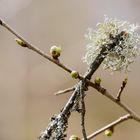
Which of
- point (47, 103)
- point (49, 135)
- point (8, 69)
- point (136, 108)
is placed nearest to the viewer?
point (49, 135)

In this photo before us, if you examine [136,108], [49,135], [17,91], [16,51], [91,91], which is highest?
[16,51]

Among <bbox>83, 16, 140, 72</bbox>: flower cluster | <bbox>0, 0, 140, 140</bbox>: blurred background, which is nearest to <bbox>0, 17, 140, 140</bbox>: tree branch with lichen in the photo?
<bbox>83, 16, 140, 72</bbox>: flower cluster

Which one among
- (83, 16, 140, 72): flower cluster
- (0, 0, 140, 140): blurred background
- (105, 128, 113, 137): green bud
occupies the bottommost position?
(105, 128, 113, 137): green bud

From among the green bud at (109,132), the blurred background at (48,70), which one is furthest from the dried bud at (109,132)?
the blurred background at (48,70)

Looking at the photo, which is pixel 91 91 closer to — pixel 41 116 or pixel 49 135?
pixel 41 116

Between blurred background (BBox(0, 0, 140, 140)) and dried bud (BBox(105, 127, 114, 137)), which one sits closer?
dried bud (BBox(105, 127, 114, 137))

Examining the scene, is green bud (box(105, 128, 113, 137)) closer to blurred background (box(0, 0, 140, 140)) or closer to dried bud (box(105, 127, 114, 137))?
dried bud (box(105, 127, 114, 137))

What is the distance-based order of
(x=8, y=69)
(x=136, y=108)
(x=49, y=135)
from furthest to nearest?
(x=8, y=69)
(x=136, y=108)
(x=49, y=135)

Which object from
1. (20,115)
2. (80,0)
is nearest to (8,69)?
(20,115)
